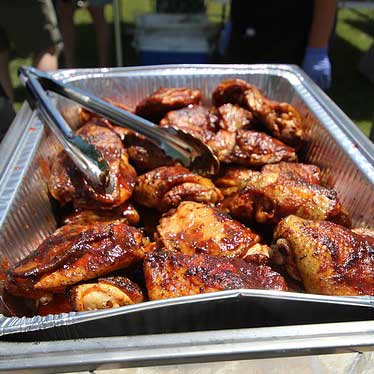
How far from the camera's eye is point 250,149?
2.08 metres

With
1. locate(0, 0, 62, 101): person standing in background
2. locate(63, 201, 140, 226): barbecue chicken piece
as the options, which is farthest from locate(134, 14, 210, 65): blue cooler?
locate(63, 201, 140, 226): barbecue chicken piece

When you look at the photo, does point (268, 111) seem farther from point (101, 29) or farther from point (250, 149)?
point (101, 29)

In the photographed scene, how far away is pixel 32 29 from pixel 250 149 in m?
3.09

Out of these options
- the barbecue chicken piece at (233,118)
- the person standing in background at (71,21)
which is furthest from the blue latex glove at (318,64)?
the person standing in background at (71,21)

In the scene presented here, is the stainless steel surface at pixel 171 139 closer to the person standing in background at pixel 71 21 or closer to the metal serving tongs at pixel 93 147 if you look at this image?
the metal serving tongs at pixel 93 147

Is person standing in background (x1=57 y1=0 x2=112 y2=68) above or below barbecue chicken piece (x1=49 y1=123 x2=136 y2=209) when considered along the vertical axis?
below

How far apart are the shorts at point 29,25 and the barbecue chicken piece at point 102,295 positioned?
3479 millimetres

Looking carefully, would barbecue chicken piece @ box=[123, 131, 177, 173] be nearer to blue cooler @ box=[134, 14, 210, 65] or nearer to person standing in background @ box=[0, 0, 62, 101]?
person standing in background @ box=[0, 0, 62, 101]

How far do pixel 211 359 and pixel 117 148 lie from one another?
131 centimetres

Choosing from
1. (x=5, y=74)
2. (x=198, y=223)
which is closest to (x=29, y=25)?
(x=5, y=74)

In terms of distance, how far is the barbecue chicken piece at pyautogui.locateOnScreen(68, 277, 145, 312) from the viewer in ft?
4.38

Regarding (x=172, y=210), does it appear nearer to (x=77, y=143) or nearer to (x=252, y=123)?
(x=77, y=143)

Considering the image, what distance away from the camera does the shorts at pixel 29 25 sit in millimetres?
3920

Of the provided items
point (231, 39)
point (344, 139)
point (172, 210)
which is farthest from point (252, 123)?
point (231, 39)
